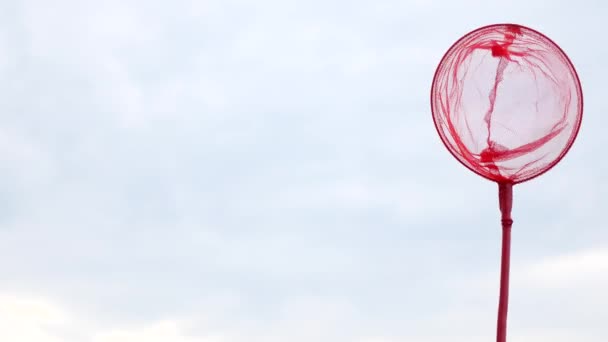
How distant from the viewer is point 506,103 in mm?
6660

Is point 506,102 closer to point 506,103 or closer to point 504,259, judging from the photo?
point 506,103

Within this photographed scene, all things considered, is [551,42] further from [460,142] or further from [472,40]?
[460,142]

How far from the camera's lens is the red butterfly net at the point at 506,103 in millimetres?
6539

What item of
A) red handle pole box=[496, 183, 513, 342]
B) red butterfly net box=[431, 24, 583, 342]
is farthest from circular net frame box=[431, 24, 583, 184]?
red handle pole box=[496, 183, 513, 342]

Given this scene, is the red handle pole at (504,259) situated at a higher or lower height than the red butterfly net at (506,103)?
lower

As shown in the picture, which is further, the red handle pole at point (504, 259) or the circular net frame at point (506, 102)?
the circular net frame at point (506, 102)

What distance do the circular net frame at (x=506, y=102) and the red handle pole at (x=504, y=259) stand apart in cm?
18

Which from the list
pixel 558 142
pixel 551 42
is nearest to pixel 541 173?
pixel 558 142

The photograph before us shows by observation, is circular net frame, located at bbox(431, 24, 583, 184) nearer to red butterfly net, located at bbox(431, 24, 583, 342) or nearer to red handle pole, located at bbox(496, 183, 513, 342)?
red butterfly net, located at bbox(431, 24, 583, 342)

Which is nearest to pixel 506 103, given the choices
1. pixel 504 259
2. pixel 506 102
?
pixel 506 102

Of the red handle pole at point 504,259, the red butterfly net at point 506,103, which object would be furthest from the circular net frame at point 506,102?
the red handle pole at point 504,259

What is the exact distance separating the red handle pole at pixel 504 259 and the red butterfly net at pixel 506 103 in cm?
15

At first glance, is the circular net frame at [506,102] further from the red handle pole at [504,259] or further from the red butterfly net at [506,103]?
the red handle pole at [504,259]

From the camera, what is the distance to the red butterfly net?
257 inches
